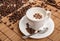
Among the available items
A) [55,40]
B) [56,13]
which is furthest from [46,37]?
[56,13]

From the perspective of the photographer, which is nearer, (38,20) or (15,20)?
(38,20)

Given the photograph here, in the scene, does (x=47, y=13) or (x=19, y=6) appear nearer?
(x=47, y=13)

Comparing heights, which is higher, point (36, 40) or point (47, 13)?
point (47, 13)

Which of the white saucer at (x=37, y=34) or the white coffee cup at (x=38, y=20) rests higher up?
the white coffee cup at (x=38, y=20)

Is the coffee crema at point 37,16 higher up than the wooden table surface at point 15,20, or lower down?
higher up

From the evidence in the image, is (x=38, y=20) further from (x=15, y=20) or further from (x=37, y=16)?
(x=15, y=20)

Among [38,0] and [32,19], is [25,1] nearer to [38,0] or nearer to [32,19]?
[38,0]

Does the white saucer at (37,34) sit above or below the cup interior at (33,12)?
below

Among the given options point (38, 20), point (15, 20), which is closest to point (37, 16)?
point (38, 20)
